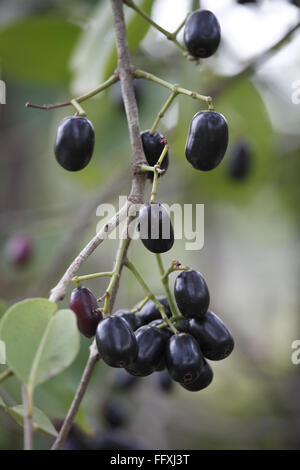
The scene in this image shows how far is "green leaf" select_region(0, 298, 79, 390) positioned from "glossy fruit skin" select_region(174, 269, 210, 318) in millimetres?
216

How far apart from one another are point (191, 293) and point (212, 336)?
0.09 meters

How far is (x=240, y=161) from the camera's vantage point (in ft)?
8.37

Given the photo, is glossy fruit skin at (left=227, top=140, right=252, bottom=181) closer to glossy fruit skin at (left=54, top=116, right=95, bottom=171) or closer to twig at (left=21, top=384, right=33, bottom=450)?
glossy fruit skin at (left=54, top=116, right=95, bottom=171)

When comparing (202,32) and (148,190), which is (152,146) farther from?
(148,190)

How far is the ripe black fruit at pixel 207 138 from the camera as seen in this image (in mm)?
940

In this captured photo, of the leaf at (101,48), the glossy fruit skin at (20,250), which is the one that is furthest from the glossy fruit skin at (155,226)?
the glossy fruit skin at (20,250)

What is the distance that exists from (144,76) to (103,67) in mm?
708

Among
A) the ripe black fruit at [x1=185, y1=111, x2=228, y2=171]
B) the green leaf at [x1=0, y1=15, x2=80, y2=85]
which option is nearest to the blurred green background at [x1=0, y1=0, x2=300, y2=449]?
the green leaf at [x1=0, y1=15, x2=80, y2=85]

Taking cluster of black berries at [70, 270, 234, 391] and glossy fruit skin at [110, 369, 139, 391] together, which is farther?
glossy fruit skin at [110, 369, 139, 391]

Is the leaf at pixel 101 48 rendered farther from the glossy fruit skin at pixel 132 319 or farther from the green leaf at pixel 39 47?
the glossy fruit skin at pixel 132 319

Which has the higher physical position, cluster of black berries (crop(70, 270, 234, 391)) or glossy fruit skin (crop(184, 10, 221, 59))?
glossy fruit skin (crop(184, 10, 221, 59))

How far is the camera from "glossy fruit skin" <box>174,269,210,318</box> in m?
0.97

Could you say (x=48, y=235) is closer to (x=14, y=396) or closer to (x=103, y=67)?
(x=103, y=67)

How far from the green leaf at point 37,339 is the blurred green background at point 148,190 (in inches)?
8.1
